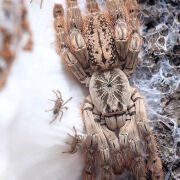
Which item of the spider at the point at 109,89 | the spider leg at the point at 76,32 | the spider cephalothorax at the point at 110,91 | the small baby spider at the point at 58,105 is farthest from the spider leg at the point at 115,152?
the spider leg at the point at 76,32

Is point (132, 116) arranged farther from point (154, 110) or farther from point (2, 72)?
point (2, 72)

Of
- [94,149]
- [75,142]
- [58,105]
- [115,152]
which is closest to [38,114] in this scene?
[58,105]

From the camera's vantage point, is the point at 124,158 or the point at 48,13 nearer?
the point at 124,158

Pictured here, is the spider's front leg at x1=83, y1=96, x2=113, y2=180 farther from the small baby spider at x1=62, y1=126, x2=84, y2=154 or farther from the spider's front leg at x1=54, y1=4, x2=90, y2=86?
the spider's front leg at x1=54, y1=4, x2=90, y2=86

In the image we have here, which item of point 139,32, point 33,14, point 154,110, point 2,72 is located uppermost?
point 33,14

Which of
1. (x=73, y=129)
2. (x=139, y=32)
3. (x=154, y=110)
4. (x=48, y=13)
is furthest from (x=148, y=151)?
(x=48, y=13)

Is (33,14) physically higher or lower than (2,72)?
higher

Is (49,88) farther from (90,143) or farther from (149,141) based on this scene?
(149,141)
